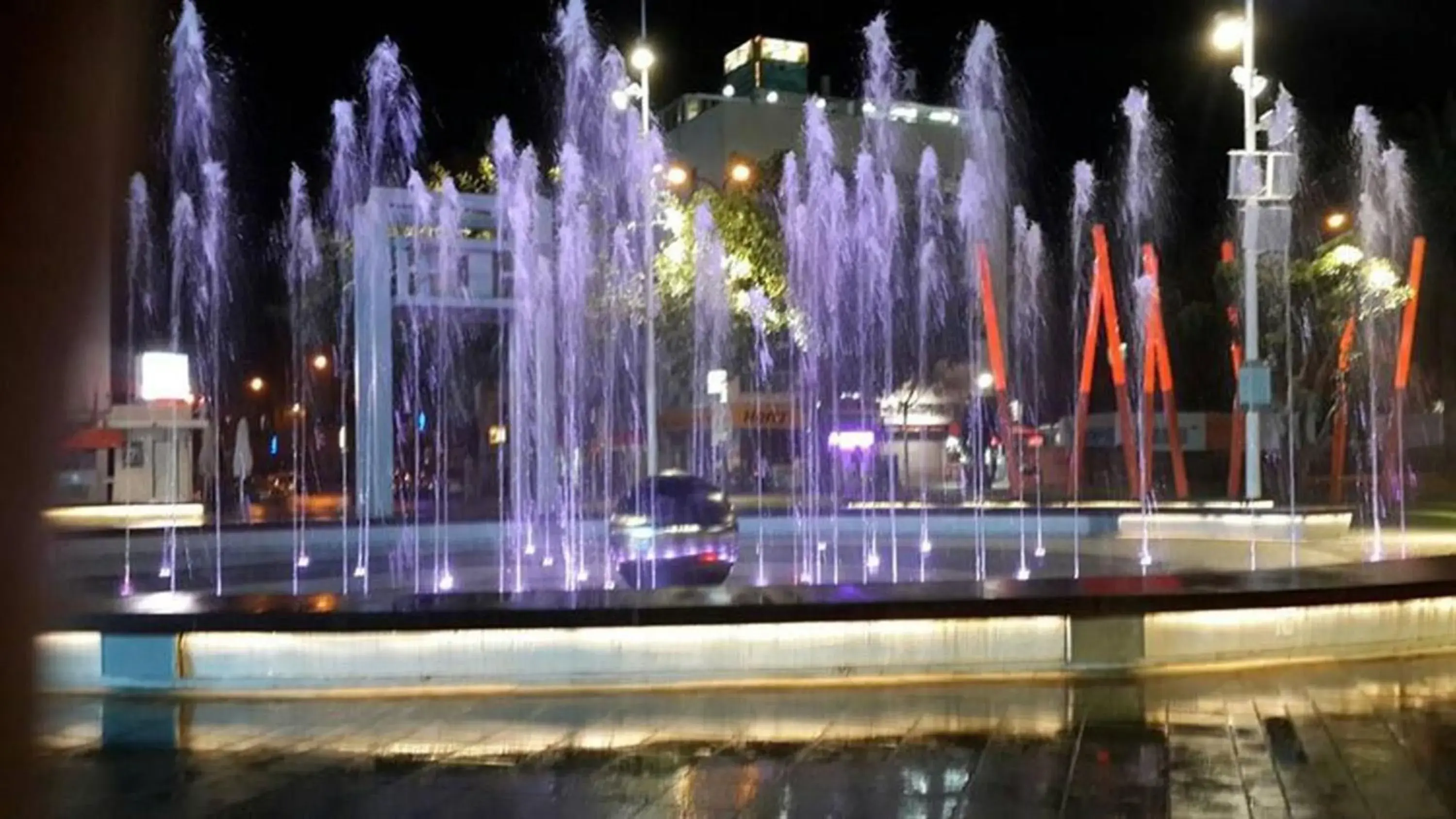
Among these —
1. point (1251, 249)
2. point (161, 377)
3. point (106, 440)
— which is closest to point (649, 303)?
point (1251, 249)

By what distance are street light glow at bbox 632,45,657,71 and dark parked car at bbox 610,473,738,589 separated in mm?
12200

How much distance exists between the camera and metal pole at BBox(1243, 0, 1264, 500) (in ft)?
65.6

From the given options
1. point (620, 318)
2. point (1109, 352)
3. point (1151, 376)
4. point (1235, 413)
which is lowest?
point (1235, 413)

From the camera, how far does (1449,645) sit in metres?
10.3

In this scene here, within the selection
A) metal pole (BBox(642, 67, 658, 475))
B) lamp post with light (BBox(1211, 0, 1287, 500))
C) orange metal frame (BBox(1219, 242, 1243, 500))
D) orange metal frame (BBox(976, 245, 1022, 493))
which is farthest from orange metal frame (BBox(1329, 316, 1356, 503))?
metal pole (BBox(642, 67, 658, 475))

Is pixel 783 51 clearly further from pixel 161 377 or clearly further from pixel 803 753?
pixel 803 753

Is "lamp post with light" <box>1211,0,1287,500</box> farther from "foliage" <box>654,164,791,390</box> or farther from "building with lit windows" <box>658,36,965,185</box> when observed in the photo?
"building with lit windows" <box>658,36,965,185</box>

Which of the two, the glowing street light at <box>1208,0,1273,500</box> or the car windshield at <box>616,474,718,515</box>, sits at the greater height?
the glowing street light at <box>1208,0,1273,500</box>

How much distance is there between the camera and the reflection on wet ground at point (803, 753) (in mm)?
6219

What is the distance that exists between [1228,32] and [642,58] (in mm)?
10248

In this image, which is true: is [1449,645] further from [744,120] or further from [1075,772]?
[744,120]

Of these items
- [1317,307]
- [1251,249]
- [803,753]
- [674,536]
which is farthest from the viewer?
[1317,307]

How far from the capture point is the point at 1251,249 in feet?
66.2

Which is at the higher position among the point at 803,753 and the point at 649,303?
the point at 649,303
